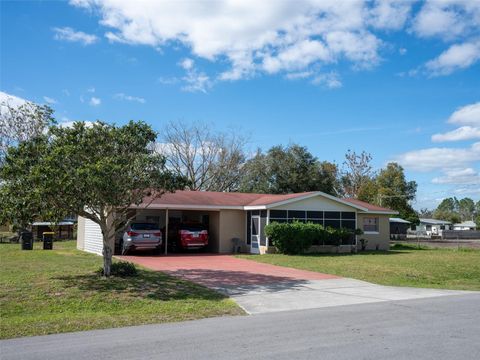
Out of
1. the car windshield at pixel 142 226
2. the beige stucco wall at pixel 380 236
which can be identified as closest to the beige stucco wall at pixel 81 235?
the car windshield at pixel 142 226

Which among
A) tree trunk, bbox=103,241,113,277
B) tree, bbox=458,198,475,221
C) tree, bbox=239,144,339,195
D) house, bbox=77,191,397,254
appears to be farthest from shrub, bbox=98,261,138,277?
tree, bbox=458,198,475,221

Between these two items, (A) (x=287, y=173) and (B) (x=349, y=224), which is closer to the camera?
(B) (x=349, y=224)

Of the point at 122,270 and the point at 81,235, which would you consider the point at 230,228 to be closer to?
the point at 81,235

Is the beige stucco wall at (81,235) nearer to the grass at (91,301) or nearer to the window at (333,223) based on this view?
the grass at (91,301)

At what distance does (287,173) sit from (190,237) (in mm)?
18342

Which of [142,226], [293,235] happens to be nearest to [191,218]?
[142,226]

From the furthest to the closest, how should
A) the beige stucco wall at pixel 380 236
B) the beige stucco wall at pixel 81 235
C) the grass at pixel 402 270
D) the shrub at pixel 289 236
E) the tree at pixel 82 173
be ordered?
the beige stucco wall at pixel 380 236 < the beige stucco wall at pixel 81 235 < the shrub at pixel 289 236 < the grass at pixel 402 270 < the tree at pixel 82 173

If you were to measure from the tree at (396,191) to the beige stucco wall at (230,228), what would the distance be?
31.6m

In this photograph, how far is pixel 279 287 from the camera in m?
13.9

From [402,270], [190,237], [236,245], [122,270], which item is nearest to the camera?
[122,270]

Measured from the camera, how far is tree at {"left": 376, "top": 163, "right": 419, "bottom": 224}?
183ft

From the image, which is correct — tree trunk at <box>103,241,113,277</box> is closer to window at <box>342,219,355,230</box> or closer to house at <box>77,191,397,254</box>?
house at <box>77,191,397,254</box>

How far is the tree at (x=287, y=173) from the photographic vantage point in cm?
4134

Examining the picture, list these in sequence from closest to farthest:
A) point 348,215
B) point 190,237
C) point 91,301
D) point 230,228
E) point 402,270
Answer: point 91,301 → point 402,270 → point 190,237 → point 230,228 → point 348,215
